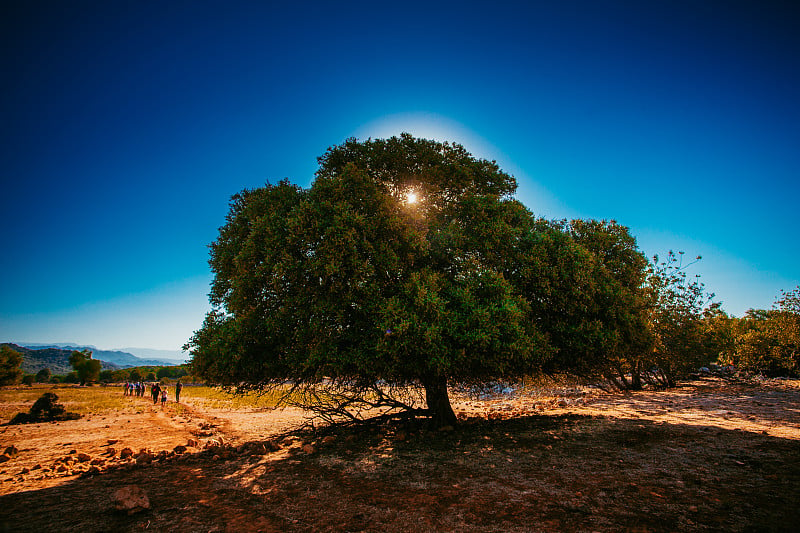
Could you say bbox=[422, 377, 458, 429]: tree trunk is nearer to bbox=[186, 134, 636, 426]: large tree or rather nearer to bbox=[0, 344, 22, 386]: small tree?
bbox=[186, 134, 636, 426]: large tree

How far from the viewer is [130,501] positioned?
6.27 metres

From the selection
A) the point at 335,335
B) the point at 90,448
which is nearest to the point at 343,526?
the point at 335,335

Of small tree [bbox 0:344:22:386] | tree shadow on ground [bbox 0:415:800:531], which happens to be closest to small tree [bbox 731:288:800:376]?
tree shadow on ground [bbox 0:415:800:531]

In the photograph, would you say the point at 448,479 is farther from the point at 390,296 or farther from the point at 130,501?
the point at 130,501

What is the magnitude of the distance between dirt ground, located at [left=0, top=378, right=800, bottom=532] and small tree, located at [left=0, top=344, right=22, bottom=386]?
205 feet

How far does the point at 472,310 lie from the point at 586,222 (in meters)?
8.44

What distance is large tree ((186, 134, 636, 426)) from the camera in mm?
9750

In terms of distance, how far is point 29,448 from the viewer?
12539mm

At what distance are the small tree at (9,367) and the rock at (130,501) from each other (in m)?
73.9

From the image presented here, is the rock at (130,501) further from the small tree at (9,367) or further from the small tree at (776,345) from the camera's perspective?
the small tree at (9,367)

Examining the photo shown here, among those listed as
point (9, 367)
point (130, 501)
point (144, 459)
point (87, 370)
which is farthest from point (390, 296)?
point (87, 370)

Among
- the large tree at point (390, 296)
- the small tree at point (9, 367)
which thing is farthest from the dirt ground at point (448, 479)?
the small tree at point (9, 367)

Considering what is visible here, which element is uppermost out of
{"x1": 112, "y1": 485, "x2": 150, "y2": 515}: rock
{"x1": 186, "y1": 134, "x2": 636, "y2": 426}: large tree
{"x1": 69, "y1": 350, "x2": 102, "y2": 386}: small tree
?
{"x1": 186, "y1": 134, "x2": 636, "y2": 426}: large tree

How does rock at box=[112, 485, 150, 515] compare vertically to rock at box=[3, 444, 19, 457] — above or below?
above
